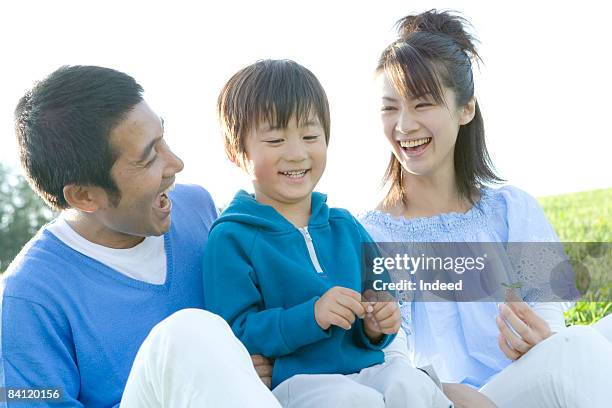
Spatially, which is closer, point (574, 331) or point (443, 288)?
point (574, 331)

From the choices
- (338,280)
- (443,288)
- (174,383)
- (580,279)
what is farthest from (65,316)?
(580,279)

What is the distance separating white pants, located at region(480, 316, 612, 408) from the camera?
2.26 metres

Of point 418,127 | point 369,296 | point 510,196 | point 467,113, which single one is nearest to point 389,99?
point 418,127

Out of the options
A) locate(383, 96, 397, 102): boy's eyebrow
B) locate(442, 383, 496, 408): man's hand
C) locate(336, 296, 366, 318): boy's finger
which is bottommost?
locate(442, 383, 496, 408): man's hand

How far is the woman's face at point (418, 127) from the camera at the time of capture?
2957 millimetres

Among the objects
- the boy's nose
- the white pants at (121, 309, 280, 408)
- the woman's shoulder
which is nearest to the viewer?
the white pants at (121, 309, 280, 408)

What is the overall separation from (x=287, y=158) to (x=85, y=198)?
0.55 meters

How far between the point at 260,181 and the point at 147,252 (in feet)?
1.22

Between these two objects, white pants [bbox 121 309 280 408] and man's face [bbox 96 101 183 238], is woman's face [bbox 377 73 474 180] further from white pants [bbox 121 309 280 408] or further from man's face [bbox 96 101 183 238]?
white pants [bbox 121 309 280 408]

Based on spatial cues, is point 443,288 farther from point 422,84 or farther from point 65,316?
point 65,316

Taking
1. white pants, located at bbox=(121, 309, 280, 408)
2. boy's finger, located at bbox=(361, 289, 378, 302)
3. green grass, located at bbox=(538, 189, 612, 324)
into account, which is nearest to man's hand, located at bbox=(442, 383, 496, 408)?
boy's finger, located at bbox=(361, 289, 378, 302)

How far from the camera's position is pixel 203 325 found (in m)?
1.89

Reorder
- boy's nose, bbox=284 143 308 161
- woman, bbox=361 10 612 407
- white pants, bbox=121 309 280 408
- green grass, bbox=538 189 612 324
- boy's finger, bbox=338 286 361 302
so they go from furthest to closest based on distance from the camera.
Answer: green grass, bbox=538 189 612 324, woman, bbox=361 10 612 407, boy's nose, bbox=284 143 308 161, boy's finger, bbox=338 286 361 302, white pants, bbox=121 309 280 408

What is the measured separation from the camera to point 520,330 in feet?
7.93
